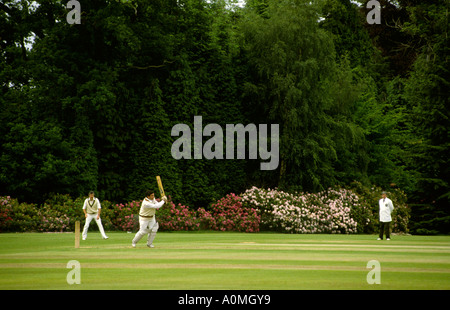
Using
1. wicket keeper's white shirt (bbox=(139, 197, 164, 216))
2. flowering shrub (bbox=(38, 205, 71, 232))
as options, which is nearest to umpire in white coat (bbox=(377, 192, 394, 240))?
wicket keeper's white shirt (bbox=(139, 197, 164, 216))

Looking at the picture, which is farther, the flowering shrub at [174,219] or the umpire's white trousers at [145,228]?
the flowering shrub at [174,219]

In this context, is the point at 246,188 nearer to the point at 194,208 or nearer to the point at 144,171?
the point at 194,208

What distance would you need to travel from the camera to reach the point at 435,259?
1878 cm

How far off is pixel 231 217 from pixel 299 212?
395 cm

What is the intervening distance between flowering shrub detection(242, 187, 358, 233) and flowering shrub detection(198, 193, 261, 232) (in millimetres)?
671

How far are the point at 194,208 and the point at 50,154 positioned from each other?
10.3m

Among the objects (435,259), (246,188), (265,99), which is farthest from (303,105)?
(435,259)

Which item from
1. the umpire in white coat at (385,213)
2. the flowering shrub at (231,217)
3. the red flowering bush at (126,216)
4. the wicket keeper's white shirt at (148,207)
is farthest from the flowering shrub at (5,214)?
the umpire in white coat at (385,213)

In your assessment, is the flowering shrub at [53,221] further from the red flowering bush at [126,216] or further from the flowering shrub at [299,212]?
the flowering shrub at [299,212]

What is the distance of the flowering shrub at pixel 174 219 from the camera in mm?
39469

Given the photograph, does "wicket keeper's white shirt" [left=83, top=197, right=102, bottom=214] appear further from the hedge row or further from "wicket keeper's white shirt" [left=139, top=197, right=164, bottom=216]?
"wicket keeper's white shirt" [left=139, top=197, right=164, bottom=216]

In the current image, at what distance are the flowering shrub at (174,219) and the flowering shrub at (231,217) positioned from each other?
932 mm

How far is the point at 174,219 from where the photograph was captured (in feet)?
130

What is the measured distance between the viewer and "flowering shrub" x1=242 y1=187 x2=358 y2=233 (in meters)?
40.8
